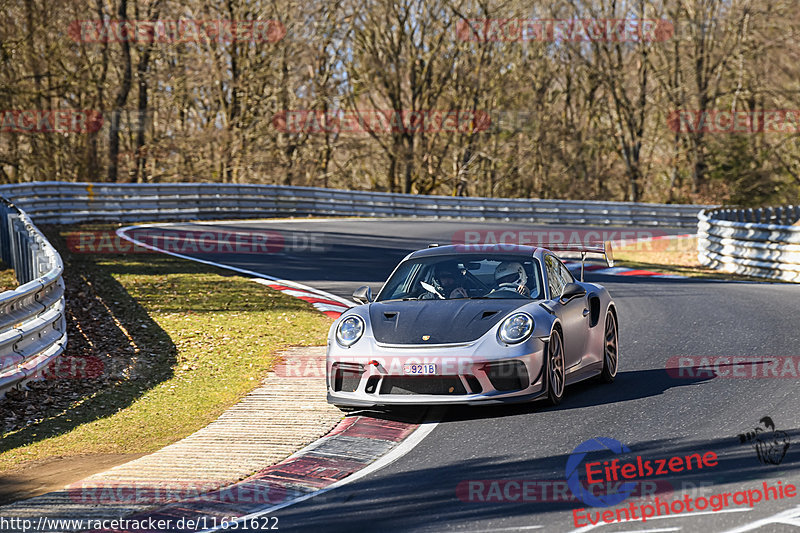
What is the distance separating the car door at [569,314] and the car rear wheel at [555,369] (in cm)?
17

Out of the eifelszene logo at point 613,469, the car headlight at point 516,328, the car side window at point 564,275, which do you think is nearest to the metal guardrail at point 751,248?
the car side window at point 564,275

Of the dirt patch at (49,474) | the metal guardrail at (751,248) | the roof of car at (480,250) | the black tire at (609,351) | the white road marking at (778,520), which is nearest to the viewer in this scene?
the white road marking at (778,520)

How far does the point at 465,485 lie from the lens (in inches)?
227

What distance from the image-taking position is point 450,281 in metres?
8.74

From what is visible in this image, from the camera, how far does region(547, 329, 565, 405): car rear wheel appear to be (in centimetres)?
778

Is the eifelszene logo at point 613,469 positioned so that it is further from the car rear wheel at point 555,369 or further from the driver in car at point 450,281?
the driver in car at point 450,281

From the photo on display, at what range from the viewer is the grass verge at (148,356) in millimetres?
7863

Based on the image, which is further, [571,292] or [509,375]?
[571,292]

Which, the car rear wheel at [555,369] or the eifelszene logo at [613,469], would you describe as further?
the car rear wheel at [555,369]

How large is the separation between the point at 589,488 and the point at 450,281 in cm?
342

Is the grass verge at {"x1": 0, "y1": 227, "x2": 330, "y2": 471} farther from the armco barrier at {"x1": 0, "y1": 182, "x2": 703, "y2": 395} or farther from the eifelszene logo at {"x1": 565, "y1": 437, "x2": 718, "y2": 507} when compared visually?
the eifelszene logo at {"x1": 565, "y1": 437, "x2": 718, "y2": 507}

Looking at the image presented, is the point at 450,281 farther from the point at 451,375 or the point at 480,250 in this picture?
the point at 451,375

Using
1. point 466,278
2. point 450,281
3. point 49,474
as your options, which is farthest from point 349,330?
point 49,474

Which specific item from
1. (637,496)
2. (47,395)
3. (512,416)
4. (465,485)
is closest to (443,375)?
(512,416)
